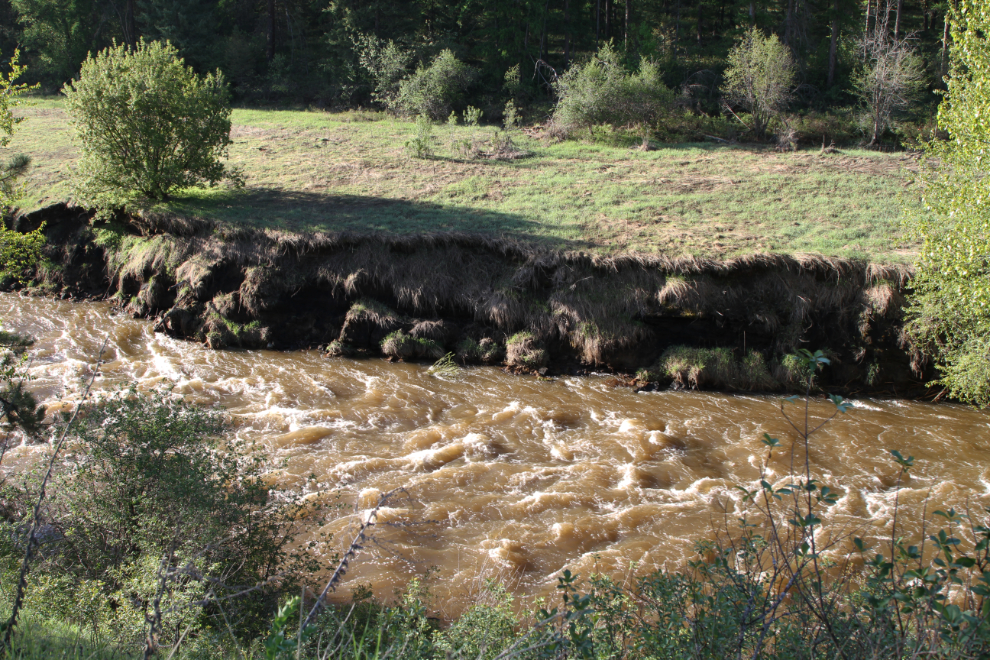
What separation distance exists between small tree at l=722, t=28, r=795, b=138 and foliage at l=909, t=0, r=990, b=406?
13.6 meters

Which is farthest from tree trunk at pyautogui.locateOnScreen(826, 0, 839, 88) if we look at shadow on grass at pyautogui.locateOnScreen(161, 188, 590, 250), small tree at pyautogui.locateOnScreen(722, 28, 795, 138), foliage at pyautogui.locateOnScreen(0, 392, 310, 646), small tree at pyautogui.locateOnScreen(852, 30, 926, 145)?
foliage at pyautogui.locateOnScreen(0, 392, 310, 646)

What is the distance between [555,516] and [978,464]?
6.69m

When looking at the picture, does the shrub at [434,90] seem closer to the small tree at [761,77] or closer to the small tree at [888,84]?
the small tree at [761,77]

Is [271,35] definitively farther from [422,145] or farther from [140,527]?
[140,527]

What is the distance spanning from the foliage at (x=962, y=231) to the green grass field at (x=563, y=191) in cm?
112

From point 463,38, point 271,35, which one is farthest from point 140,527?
point 271,35

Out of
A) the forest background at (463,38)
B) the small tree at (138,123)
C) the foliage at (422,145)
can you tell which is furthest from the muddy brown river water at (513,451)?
the forest background at (463,38)

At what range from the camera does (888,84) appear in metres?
22.0

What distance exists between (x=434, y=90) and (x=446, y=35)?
22.4 feet

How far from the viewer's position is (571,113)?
23.0m

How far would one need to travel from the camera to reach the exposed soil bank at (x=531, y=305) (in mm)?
11836

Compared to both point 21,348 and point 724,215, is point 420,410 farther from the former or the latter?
point 724,215

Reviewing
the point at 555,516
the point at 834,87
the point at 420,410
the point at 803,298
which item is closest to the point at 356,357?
the point at 420,410

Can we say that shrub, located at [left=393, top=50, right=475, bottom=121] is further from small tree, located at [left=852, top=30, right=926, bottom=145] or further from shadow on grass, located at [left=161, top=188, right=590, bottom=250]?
small tree, located at [left=852, top=30, right=926, bottom=145]
